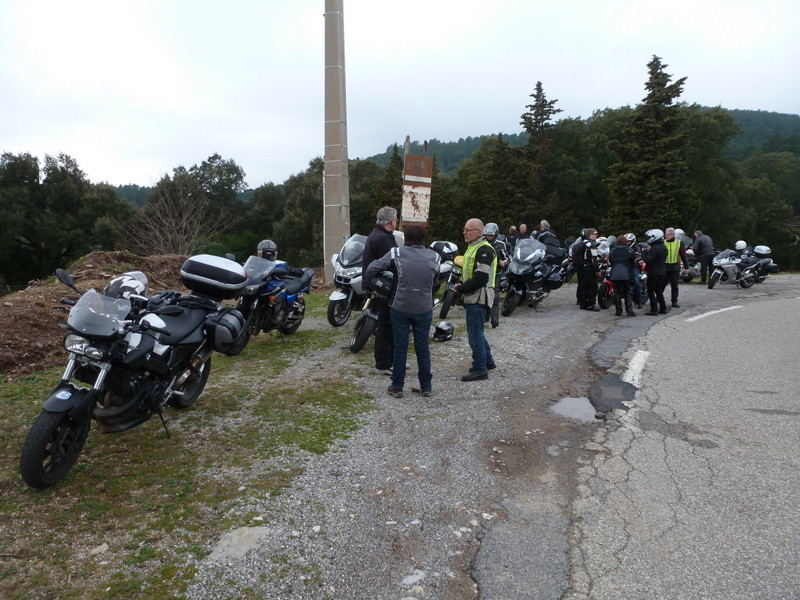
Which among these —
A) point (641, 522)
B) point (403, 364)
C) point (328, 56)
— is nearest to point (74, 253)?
point (328, 56)

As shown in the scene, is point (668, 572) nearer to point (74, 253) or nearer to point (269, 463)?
point (269, 463)

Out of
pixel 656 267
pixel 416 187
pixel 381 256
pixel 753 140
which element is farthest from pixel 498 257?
pixel 753 140

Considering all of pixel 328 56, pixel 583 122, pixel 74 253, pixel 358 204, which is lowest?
pixel 74 253

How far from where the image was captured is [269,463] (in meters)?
4.20

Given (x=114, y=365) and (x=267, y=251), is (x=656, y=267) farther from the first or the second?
(x=114, y=365)

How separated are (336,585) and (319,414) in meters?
2.59

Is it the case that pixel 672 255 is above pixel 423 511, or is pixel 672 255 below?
above

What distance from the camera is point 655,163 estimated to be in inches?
1464

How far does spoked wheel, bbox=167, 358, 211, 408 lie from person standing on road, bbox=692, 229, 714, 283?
18.9m

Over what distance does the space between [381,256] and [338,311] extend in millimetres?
2537

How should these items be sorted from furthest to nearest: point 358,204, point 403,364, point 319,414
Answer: point 358,204 → point 403,364 → point 319,414

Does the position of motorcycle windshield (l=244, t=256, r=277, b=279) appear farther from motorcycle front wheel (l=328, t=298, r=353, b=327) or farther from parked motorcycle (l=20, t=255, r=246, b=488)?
parked motorcycle (l=20, t=255, r=246, b=488)

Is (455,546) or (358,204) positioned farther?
(358,204)

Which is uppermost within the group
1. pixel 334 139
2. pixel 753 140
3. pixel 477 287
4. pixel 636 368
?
pixel 753 140
